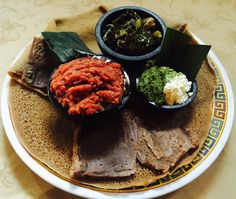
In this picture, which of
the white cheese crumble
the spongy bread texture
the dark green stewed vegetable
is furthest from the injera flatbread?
the dark green stewed vegetable

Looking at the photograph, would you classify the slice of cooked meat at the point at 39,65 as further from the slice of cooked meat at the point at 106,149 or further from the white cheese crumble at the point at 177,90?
the white cheese crumble at the point at 177,90

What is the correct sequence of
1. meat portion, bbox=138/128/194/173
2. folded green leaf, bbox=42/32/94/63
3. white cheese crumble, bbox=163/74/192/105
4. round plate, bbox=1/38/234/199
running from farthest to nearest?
folded green leaf, bbox=42/32/94/63 → white cheese crumble, bbox=163/74/192/105 → meat portion, bbox=138/128/194/173 → round plate, bbox=1/38/234/199

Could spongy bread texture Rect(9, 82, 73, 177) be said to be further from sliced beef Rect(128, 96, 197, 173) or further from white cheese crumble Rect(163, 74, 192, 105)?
white cheese crumble Rect(163, 74, 192, 105)

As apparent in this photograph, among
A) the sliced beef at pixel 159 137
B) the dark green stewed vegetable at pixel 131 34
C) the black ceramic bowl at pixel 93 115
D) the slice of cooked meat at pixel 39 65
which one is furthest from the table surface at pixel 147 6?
the dark green stewed vegetable at pixel 131 34

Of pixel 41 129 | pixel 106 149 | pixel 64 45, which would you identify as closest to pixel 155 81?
pixel 106 149

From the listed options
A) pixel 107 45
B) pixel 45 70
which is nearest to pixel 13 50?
pixel 45 70
